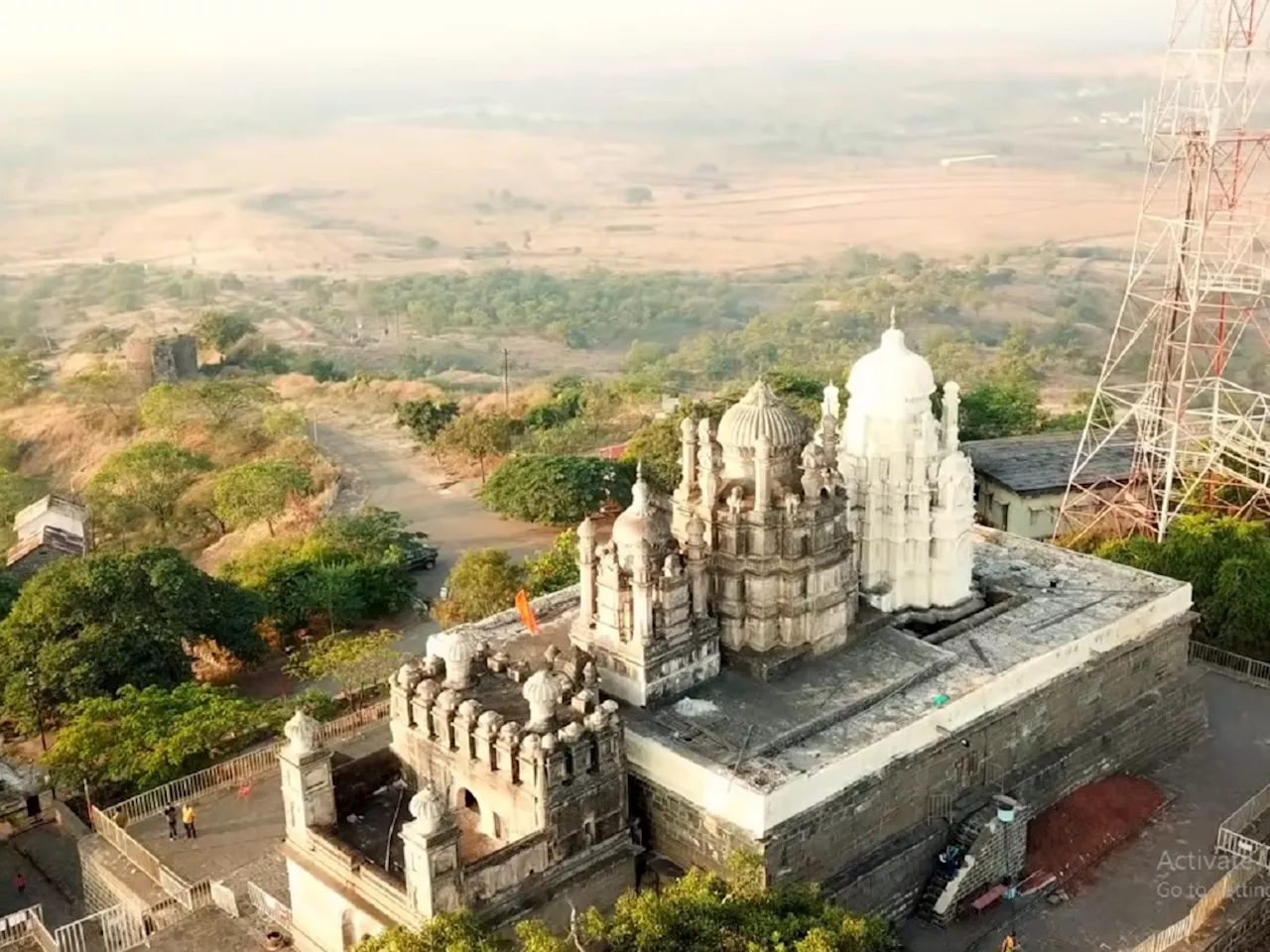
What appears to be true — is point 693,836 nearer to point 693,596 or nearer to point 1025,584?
point 693,596

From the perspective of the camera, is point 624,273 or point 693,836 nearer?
point 693,836

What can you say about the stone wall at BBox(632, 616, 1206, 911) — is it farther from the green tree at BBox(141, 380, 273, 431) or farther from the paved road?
the green tree at BBox(141, 380, 273, 431)

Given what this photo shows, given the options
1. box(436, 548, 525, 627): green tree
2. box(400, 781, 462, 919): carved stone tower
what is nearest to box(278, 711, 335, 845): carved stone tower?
box(400, 781, 462, 919): carved stone tower

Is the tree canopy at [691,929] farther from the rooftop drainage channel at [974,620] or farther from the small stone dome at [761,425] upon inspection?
the small stone dome at [761,425]

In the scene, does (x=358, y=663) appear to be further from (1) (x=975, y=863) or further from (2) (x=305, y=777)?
(1) (x=975, y=863)

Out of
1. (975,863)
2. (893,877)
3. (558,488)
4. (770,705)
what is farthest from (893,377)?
(558,488)

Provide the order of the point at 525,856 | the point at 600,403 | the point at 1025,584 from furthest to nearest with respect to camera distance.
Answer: the point at 600,403, the point at 1025,584, the point at 525,856

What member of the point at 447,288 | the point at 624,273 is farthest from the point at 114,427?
the point at 624,273
